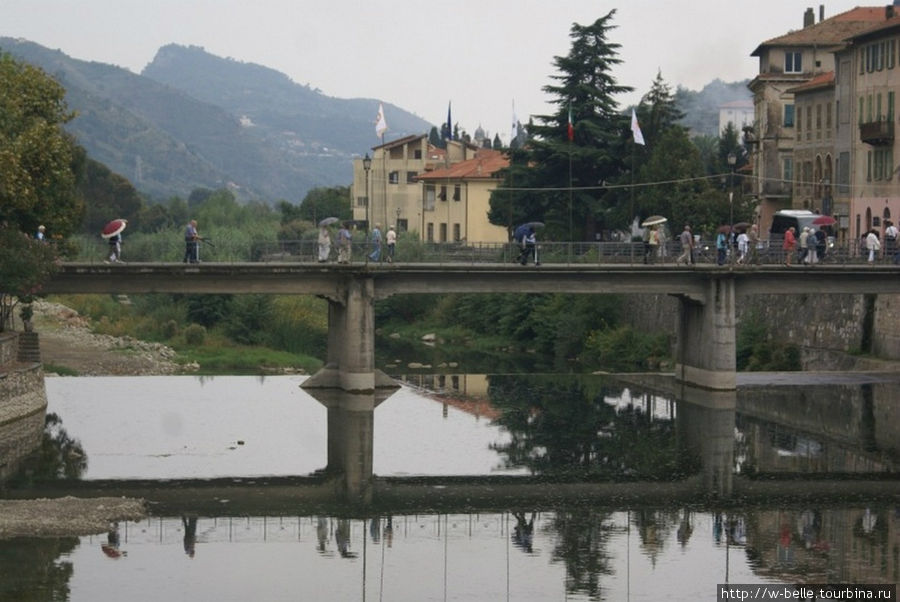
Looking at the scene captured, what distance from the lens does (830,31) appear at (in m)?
122

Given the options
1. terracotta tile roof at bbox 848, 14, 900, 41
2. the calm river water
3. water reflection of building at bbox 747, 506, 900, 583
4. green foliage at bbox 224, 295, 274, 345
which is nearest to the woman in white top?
the calm river water

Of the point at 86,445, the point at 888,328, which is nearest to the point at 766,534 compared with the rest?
the point at 86,445

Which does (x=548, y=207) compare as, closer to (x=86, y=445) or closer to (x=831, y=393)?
(x=831, y=393)

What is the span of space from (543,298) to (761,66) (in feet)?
78.4

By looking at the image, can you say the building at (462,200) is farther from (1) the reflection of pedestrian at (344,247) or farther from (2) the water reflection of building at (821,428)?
(2) the water reflection of building at (821,428)

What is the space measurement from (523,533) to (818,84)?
6795 centimetres

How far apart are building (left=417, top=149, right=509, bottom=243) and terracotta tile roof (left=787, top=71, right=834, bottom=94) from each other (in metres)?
38.2

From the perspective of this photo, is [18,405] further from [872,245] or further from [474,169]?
[474,169]

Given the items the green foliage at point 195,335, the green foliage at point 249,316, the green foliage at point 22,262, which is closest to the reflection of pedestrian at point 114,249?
the green foliage at point 22,262

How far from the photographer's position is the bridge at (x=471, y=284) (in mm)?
76875

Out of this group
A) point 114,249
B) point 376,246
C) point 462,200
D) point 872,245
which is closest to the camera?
point 114,249

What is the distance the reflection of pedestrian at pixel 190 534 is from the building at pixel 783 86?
7571cm

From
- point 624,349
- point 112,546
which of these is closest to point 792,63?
point 624,349

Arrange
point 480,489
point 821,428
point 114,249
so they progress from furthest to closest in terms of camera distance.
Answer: point 114,249, point 821,428, point 480,489
